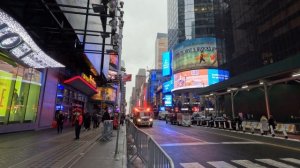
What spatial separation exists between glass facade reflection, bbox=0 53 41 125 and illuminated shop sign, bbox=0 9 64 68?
78 centimetres

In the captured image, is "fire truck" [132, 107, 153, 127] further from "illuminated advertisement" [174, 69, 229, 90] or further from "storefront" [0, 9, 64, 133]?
"illuminated advertisement" [174, 69, 229, 90]

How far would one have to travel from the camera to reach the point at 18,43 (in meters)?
14.8

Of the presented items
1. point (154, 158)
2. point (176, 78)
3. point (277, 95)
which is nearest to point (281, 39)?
point (277, 95)

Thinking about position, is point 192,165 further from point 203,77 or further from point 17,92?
point 203,77

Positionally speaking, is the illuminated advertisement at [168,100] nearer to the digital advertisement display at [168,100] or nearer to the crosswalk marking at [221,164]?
the digital advertisement display at [168,100]

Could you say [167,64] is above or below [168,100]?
above

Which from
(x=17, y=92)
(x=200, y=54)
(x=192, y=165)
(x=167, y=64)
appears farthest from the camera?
(x=167, y=64)

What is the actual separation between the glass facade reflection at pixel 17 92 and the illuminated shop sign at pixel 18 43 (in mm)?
777

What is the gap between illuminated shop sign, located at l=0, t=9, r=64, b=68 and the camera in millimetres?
12759

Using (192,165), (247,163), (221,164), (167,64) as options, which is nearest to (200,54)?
(167,64)

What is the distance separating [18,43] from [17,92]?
4.51 m

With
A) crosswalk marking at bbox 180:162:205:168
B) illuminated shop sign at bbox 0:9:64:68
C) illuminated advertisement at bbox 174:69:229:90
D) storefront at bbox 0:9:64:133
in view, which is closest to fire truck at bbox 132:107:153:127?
storefront at bbox 0:9:64:133

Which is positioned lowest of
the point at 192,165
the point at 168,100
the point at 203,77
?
the point at 192,165

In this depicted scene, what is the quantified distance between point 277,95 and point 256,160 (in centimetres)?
2889
